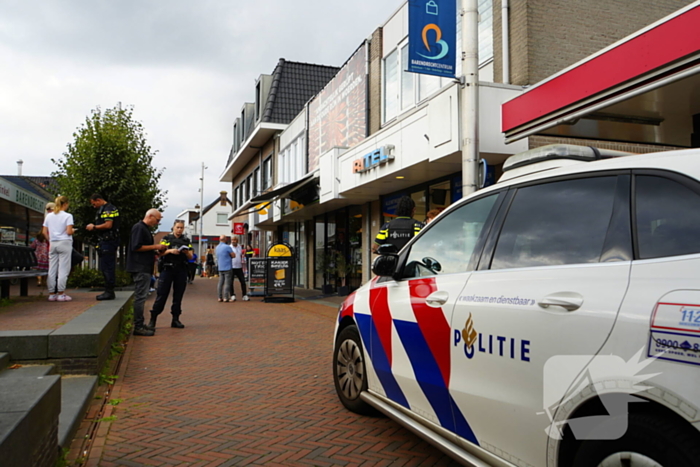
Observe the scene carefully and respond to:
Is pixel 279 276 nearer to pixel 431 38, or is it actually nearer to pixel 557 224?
pixel 431 38

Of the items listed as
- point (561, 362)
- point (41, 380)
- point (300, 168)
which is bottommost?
point (41, 380)

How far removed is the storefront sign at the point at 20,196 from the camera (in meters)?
16.4

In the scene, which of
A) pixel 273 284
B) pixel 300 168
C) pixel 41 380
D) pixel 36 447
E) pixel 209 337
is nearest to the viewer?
pixel 36 447

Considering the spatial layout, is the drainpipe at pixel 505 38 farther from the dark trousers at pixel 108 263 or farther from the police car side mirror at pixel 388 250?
the dark trousers at pixel 108 263

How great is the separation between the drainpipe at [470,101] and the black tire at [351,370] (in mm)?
3533

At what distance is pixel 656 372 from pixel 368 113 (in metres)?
14.6

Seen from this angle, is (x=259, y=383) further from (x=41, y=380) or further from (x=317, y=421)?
(x=41, y=380)

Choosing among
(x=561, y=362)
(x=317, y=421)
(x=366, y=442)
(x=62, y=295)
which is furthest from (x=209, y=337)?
(x=561, y=362)

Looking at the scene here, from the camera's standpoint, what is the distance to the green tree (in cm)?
1661

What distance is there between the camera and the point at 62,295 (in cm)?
916

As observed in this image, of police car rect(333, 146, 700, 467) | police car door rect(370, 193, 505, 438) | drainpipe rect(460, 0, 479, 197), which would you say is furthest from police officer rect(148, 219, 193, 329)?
police car rect(333, 146, 700, 467)

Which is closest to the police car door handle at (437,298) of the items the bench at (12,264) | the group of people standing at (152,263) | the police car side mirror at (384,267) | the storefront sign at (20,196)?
the police car side mirror at (384,267)

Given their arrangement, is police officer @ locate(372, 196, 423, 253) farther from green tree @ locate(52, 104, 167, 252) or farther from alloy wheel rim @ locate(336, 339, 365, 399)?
green tree @ locate(52, 104, 167, 252)

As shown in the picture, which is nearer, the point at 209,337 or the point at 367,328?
the point at 367,328
